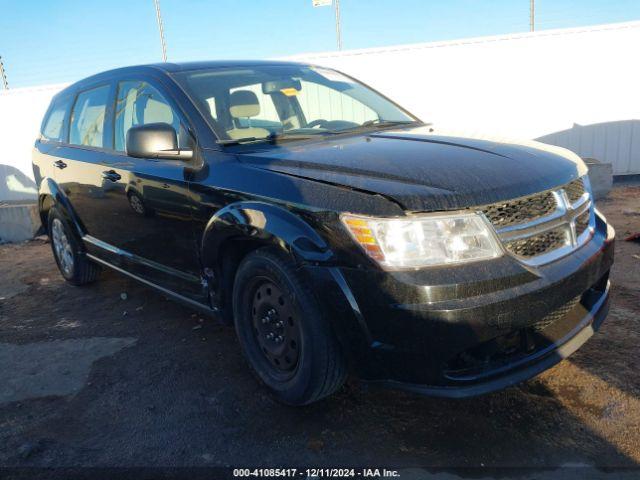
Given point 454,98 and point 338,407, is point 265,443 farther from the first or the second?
point 454,98

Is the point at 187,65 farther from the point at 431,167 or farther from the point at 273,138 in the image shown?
the point at 431,167

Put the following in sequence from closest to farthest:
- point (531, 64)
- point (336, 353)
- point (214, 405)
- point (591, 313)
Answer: point (336, 353) → point (591, 313) → point (214, 405) → point (531, 64)

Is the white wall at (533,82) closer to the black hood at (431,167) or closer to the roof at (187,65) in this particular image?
the roof at (187,65)

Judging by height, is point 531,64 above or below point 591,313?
above

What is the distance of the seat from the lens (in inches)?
116

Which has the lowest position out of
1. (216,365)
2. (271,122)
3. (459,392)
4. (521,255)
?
(216,365)

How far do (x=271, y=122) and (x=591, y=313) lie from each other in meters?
2.06

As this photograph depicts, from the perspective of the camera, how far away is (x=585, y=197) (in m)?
2.58

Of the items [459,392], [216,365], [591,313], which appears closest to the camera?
[459,392]

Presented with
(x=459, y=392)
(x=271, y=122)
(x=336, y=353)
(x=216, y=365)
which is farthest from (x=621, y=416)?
(x=271, y=122)

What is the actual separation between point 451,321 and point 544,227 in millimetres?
630

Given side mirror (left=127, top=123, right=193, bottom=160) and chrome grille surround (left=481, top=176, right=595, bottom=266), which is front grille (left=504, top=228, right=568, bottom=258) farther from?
side mirror (left=127, top=123, right=193, bottom=160)

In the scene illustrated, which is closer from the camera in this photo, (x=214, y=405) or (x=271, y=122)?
(x=214, y=405)

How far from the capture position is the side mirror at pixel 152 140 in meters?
2.78
